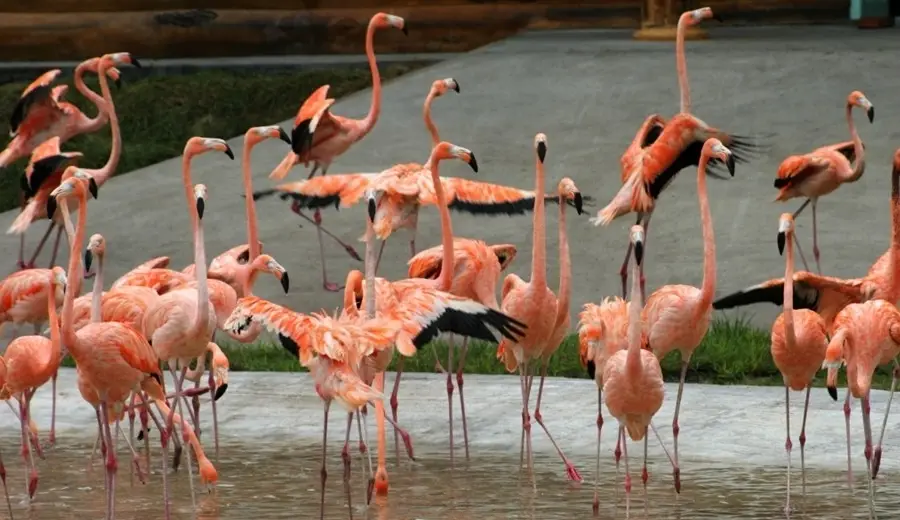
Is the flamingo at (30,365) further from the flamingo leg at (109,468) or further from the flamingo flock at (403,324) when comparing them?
the flamingo leg at (109,468)

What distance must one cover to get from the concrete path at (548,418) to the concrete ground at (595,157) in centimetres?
167

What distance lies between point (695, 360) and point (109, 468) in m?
3.19

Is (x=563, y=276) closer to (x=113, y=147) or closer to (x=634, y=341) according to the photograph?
(x=634, y=341)

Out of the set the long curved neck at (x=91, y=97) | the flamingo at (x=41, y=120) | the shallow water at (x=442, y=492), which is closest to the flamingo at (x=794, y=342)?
the shallow water at (x=442, y=492)

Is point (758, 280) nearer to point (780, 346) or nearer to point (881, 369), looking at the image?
point (881, 369)

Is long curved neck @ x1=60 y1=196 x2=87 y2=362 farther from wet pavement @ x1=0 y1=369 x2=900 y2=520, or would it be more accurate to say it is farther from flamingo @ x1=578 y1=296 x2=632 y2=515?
flamingo @ x1=578 y1=296 x2=632 y2=515

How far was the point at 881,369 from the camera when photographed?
7.81m

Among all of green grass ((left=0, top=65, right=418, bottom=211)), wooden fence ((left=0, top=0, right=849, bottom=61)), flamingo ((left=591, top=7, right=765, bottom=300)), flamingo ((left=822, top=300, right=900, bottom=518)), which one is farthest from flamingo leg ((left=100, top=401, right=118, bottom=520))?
wooden fence ((left=0, top=0, right=849, bottom=61))

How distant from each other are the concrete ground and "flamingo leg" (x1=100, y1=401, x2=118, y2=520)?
3.62 meters

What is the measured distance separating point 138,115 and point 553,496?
9944 mm

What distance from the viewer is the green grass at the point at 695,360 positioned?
25.4 feet

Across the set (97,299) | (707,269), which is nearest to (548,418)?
(707,269)

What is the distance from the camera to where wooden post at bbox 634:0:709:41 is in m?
15.5

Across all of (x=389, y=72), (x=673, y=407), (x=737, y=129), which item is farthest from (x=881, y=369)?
(x=389, y=72)
